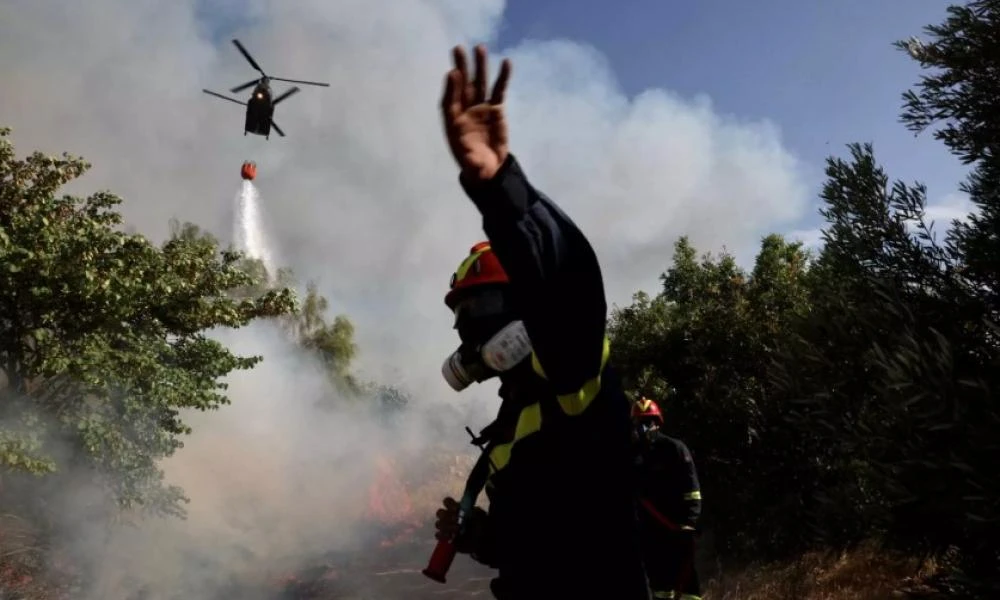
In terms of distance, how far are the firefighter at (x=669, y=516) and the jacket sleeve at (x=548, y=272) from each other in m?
3.89

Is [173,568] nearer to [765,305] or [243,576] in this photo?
[243,576]

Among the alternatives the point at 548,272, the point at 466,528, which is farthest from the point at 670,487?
the point at 548,272

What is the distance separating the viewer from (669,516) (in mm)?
5836

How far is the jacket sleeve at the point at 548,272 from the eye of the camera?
137 centimetres

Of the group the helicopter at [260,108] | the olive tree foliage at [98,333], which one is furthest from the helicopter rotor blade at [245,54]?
the olive tree foliage at [98,333]

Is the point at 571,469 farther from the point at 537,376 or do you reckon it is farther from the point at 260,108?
the point at 260,108

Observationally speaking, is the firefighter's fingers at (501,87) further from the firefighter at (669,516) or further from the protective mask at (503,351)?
the firefighter at (669,516)

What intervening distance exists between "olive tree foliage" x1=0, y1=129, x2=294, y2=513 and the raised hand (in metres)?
10.2

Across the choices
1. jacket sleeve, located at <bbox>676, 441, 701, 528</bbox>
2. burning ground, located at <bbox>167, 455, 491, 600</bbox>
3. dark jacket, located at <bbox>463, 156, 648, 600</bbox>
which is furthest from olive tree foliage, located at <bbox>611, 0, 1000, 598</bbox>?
burning ground, located at <bbox>167, 455, 491, 600</bbox>

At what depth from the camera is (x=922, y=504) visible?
450cm

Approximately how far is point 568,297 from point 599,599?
85 centimetres

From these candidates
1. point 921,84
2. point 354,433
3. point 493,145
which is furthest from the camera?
point 354,433

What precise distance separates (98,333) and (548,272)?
11.3 m

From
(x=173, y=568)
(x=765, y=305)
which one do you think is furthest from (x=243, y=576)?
(x=765, y=305)
